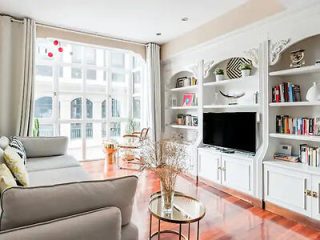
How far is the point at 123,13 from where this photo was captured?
3.61m

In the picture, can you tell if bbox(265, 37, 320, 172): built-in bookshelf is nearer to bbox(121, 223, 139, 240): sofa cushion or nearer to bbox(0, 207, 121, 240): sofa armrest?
bbox(121, 223, 139, 240): sofa cushion

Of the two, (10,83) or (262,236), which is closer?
(262,236)

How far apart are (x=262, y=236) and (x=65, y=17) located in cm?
416

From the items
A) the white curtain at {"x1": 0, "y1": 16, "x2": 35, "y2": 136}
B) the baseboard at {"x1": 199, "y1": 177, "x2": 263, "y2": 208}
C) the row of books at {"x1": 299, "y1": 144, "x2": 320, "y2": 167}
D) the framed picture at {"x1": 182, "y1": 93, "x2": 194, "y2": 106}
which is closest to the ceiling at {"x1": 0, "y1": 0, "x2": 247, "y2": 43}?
the white curtain at {"x1": 0, "y1": 16, "x2": 35, "y2": 136}

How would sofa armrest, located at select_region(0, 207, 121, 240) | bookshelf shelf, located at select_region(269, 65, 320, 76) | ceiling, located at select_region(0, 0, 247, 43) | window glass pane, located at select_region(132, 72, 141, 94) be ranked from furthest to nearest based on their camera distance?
window glass pane, located at select_region(132, 72, 141, 94) < ceiling, located at select_region(0, 0, 247, 43) < bookshelf shelf, located at select_region(269, 65, 320, 76) < sofa armrest, located at select_region(0, 207, 121, 240)

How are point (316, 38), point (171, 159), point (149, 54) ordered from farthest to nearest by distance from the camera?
point (149, 54) < point (316, 38) < point (171, 159)

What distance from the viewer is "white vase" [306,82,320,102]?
2595mm


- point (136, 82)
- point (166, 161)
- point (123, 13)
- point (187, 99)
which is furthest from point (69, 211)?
point (136, 82)

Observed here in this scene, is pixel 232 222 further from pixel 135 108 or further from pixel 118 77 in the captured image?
pixel 118 77

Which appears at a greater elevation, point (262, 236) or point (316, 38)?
point (316, 38)

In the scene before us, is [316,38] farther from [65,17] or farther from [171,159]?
[65,17]

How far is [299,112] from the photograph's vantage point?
296 centimetres

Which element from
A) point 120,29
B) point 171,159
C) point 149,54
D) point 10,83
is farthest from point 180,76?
point 171,159

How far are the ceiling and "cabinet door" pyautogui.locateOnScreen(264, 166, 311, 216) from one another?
235 cm
